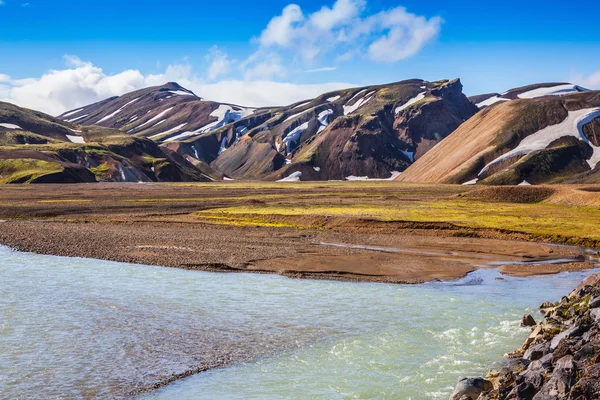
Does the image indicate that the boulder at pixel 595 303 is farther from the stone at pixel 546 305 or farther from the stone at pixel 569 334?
the stone at pixel 546 305

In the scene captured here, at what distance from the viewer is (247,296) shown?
32.4 metres

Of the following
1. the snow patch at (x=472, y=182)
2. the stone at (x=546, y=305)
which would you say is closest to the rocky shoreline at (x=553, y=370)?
the stone at (x=546, y=305)

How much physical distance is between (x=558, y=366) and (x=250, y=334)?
13404 mm

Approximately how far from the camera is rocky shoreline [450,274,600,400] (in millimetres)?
13695

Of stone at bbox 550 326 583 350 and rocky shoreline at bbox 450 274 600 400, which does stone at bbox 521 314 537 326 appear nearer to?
rocky shoreline at bbox 450 274 600 400

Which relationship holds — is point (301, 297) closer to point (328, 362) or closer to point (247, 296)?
point (247, 296)

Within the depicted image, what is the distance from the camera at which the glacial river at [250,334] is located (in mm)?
18719

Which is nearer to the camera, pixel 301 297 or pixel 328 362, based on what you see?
pixel 328 362

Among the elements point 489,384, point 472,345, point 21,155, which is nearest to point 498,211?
point 472,345

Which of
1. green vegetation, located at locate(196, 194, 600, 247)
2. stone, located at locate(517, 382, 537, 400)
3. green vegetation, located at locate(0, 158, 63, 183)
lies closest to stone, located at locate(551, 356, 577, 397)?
stone, located at locate(517, 382, 537, 400)

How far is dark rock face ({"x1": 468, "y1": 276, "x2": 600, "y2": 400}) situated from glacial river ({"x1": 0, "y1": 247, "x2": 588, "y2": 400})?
2.02 metres

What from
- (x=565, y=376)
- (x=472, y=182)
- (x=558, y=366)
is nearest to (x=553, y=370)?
(x=558, y=366)

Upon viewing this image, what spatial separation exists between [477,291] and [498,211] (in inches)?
2190

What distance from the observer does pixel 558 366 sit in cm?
1508
